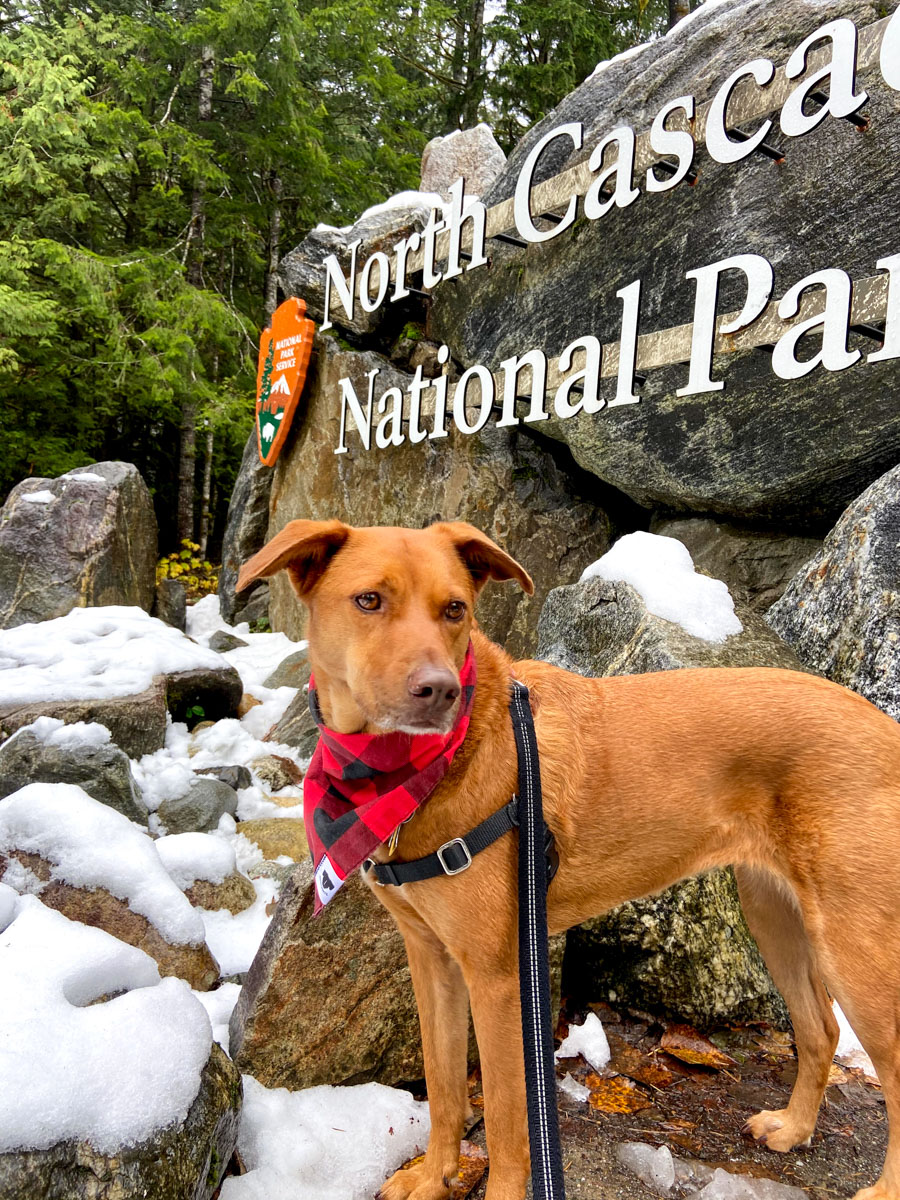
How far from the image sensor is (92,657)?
714cm

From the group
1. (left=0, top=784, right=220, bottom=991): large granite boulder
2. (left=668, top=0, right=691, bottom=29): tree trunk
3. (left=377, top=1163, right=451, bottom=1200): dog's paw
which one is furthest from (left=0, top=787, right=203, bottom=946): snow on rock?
(left=668, top=0, right=691, bottom=29): tree trunk

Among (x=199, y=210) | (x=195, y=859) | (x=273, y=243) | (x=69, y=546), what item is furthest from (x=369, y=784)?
(x=273, y=243)

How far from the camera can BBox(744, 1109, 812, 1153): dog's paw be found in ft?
8.32

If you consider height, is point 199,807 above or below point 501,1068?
below

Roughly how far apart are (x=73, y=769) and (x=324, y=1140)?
3.53 metres

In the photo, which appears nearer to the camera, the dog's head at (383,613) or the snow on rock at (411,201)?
the dog's head at (383,613)

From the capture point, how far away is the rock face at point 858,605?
3.64 m

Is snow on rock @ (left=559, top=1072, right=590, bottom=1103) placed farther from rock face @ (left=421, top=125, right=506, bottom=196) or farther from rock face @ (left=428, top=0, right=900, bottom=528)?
rock face @ (left=421, top=125, right=506, bottom=196)

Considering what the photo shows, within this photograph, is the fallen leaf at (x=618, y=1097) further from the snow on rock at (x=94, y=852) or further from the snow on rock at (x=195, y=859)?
the snow on rock at (x=195, y=859)

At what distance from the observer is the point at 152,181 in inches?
672

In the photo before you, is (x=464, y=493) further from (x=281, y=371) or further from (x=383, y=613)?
(x=383, y=613)

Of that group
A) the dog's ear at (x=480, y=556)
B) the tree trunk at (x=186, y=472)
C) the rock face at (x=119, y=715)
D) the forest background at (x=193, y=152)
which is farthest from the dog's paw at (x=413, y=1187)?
the tree trunk at (x=186, y=472)

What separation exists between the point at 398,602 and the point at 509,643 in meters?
6.11

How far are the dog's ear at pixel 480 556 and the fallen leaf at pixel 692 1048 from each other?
2.01 metres
